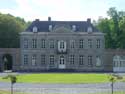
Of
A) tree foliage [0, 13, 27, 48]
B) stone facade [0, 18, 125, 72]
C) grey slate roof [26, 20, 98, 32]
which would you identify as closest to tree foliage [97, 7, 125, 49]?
stone facade [0, 18, 125, 72]

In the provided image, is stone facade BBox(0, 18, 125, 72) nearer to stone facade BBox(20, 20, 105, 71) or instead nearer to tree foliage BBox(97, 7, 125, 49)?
stone facade BBox(20, 20, 105, 71)

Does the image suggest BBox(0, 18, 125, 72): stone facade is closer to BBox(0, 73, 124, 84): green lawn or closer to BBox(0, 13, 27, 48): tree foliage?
BBox(0, 13, 27, 48): tree foliage

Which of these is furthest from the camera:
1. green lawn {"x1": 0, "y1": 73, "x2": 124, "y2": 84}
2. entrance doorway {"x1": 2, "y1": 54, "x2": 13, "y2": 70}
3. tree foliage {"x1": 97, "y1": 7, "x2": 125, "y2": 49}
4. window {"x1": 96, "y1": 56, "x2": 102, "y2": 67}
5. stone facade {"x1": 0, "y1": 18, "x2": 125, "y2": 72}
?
tree foliage {"x1": 97, "y1": 7, "x2": 125, "y2": 49}

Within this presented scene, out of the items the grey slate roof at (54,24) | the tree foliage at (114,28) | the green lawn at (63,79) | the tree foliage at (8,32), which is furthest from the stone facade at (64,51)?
the green lawn at (63,79)

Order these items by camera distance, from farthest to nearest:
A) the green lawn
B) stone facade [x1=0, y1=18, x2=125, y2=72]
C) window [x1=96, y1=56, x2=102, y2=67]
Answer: window [x1=96, y1=56, x2=102, y2=67]
stone facade [x1=0, y1=18, x2=125, y2=72]
the green lawn

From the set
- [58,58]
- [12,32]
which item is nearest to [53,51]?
[58,58]

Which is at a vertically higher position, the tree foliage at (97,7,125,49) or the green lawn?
the tree foliage at (97,7,125,49)

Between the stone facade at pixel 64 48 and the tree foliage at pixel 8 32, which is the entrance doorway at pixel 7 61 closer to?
the stone facade at pixel 64 48

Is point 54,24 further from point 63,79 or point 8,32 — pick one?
point 63,79

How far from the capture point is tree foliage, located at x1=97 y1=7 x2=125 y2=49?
261ft

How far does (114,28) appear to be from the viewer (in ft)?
266

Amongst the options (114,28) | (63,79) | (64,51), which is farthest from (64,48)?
(63,79)

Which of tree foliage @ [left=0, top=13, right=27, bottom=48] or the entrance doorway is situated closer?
the entrance doorway

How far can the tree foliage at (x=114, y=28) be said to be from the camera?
79.5 metres
